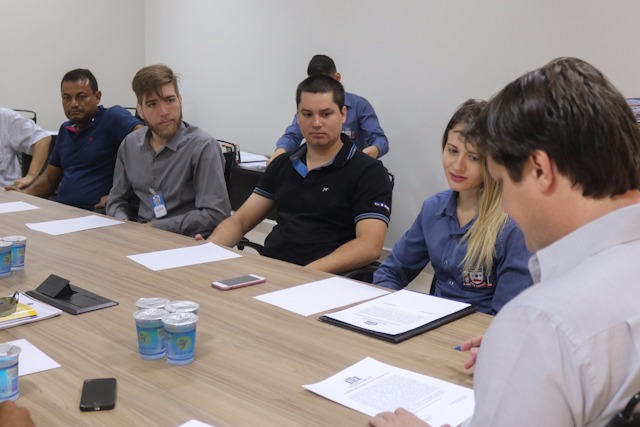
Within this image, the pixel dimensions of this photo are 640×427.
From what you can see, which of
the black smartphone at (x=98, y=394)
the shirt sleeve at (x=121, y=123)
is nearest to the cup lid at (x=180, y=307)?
the black smartphone at (x=98, y=394)

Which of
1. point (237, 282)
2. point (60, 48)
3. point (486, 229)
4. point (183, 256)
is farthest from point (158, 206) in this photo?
point (60, 48)

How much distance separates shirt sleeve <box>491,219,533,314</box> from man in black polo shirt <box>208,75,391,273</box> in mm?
658

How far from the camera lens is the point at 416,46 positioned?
4.61 meters

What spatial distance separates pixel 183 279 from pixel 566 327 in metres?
1.49

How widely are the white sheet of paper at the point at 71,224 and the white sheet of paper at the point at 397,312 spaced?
1.47 meters

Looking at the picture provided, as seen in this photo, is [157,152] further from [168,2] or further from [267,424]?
[168,2]

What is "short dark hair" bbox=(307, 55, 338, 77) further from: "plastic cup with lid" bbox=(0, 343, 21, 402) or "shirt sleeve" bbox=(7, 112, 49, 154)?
"plastic cup with lid" bbox=(0, 343, 21, 402)

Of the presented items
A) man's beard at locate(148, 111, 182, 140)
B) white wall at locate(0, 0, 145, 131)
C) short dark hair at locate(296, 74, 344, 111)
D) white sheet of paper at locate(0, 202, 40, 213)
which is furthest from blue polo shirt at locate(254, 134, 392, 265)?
white wall at locate(0, 0, 145, 131)

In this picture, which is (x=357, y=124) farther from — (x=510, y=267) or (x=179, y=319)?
(x=179, y=319)

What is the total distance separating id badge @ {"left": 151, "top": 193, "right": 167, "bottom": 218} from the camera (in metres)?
3.15

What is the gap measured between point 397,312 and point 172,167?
1761mm

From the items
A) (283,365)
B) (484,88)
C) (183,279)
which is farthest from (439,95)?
(283,365)

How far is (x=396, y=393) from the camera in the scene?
1308 mm

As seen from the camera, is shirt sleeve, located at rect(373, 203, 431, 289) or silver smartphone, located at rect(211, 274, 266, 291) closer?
silver smartphone, located at rect(211, 274, 266, 291)
